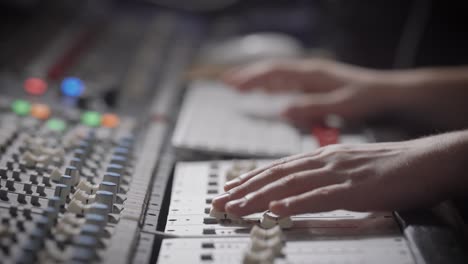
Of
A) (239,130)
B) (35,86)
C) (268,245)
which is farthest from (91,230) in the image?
(35,86)

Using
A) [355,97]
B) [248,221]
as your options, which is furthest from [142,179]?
[355,97]

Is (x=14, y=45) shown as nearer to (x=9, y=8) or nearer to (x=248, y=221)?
(x=9, y=8)

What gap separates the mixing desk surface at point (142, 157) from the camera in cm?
79

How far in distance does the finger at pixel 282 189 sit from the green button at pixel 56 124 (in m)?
0.47

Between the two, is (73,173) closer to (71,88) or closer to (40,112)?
(40,112)

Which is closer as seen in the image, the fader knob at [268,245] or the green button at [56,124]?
the fader knob at [268,245]

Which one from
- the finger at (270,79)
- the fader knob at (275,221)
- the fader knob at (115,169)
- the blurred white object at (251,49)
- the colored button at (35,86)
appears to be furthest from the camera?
the blurred white object at (251,49)

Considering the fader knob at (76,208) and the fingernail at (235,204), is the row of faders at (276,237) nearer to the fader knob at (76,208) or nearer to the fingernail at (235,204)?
the fingernail at (235,204)

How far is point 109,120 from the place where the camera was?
1.23 m

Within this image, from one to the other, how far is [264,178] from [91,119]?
49 cm

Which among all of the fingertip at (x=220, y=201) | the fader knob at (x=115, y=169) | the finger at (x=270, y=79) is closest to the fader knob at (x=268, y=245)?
the fingertip at (x=220, y=201)

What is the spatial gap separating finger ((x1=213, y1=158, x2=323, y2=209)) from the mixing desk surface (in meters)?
0.03

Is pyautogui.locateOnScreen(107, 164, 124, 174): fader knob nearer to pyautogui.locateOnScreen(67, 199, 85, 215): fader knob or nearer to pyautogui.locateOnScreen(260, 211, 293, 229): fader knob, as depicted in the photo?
pyautogui.locateOnScreen(67, 199, 85, 215): fader knob

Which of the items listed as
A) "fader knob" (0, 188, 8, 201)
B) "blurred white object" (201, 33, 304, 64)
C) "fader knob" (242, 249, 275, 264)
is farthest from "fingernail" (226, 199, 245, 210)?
"blurred white object" (201, 33, 304, 64)
